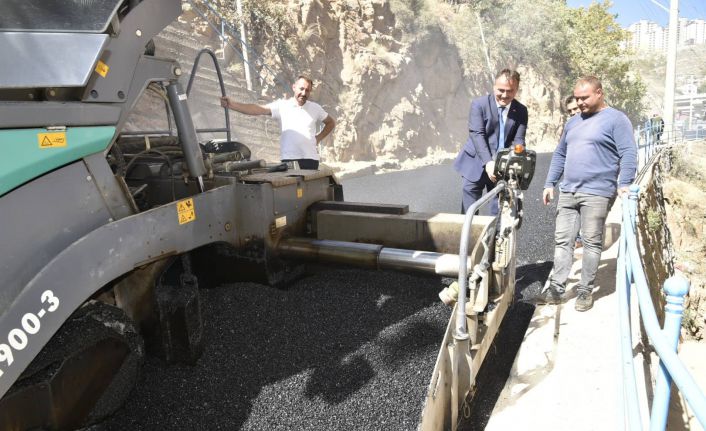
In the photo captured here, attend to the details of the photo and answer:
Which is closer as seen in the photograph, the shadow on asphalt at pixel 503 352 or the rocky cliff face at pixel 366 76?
the shadow on asphalt at pixel 503 352

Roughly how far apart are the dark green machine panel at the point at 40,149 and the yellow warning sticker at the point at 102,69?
0.79 ft

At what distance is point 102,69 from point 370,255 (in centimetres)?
199

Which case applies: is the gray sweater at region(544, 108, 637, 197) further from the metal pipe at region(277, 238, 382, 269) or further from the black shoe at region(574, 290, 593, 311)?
the metal pipe at region(277, 238, 382, 269)

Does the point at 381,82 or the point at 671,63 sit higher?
the point at 381,82

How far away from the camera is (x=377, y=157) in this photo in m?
20.7

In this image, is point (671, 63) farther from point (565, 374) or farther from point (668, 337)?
point (668, 337)

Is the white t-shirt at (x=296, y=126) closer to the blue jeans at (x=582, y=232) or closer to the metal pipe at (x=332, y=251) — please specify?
the metal pipe at (x=332, y=251)

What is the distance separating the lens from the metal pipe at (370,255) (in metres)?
3.30

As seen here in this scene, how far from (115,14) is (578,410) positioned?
3121mm

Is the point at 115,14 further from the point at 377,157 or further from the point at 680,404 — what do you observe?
the point at 377,157

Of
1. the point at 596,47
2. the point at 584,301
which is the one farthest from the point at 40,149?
the point at 596,47

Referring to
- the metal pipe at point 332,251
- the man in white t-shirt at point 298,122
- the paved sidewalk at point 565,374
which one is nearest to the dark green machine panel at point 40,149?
the metal pipe at point 332,251

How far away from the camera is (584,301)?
13.0ft

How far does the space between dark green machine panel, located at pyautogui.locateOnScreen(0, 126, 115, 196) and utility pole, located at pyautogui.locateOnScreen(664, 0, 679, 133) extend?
2094 cm
